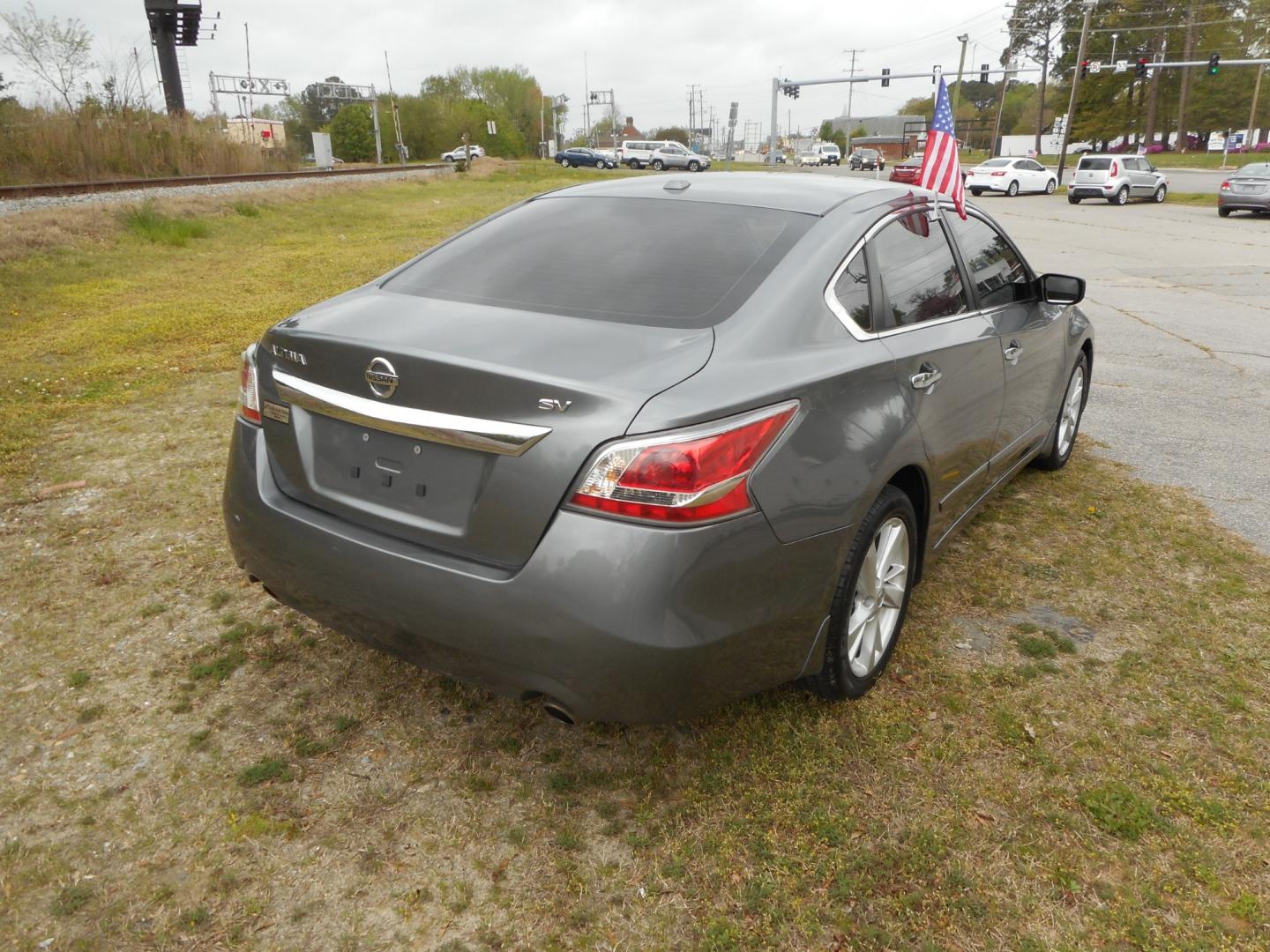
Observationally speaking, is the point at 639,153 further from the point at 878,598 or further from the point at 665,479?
the point at 665,479

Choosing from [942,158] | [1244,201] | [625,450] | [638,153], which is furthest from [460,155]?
[625,450]

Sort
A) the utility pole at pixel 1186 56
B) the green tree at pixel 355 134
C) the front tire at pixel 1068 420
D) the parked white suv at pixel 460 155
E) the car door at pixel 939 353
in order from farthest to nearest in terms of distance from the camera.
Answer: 1. the green tree at pixel 355 134
2. the utility pole at pixel 1186 56
3. the parked white suv at pixel 460 155
4. the front tire at pixel 1068 420
5. the car door at pixel 939 353

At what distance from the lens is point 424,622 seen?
92.4 inches

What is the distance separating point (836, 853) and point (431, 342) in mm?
1657

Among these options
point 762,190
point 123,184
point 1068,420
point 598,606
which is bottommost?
point 1068,420

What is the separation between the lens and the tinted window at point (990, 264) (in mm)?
3754

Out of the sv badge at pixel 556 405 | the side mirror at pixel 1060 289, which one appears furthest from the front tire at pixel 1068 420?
the sv badge at pixel 556 405

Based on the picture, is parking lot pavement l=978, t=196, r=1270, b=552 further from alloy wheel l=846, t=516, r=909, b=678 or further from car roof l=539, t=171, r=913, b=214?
car roof l=539, t=171, r=913, b=214

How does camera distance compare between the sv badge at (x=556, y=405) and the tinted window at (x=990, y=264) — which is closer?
the sv badge at (x=556, y=405)

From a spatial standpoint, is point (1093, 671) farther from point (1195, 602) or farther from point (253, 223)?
point (253, 223)

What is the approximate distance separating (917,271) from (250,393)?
88.2 inches

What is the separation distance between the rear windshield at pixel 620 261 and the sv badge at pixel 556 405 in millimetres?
459

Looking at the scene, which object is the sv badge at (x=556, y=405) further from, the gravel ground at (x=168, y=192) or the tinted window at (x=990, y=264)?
the gravel ground at (x=168, y=192)

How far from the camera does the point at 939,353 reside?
10.3 ft
